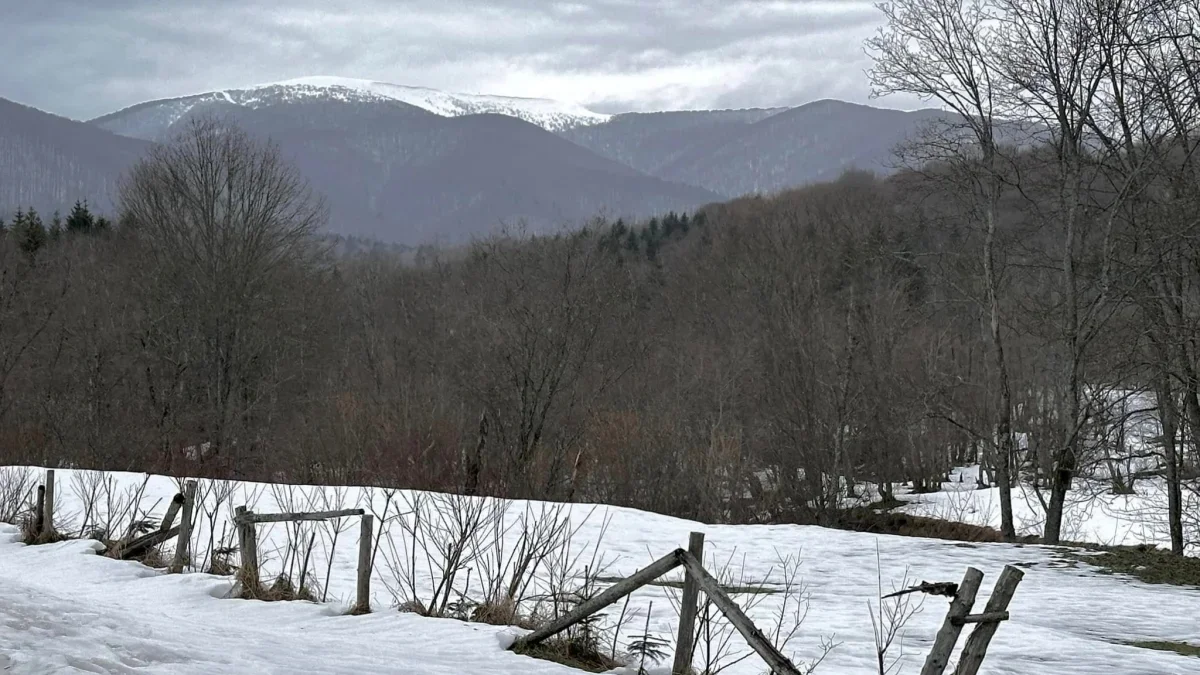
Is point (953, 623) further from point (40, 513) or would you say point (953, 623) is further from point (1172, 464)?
point (40, 513)

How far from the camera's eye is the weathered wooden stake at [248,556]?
10.8 meters

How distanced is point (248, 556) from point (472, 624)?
3085 mm

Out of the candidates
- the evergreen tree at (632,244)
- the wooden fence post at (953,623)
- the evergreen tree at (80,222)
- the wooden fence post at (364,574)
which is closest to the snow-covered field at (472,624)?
the wooden fence post at (364,574)

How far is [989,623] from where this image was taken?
5547mm

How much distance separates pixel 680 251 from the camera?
2965 inches

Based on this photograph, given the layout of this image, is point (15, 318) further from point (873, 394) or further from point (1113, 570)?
point (1113, 570)

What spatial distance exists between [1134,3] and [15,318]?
130ft

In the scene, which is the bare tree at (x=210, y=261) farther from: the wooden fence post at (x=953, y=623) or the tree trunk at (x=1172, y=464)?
the wooden fence post at (x=953, y=623)

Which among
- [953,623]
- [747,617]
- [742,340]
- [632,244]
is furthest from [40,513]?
[632,244]

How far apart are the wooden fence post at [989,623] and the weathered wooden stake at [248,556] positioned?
25.0ft

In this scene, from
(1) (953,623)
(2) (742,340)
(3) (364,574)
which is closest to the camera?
(1) (953,623)

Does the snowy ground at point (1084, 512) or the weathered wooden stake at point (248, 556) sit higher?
the weathered wooden stake at point (248, 556)

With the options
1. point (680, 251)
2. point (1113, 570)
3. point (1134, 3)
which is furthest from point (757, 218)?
point (1113, 570)

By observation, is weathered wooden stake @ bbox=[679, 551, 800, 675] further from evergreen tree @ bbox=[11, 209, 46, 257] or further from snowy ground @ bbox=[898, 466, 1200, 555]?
evergreen tree @ bbox=[11, 209, 46, 257]
